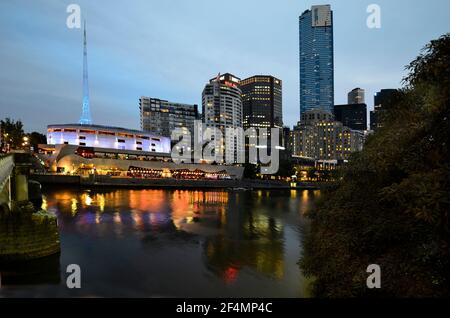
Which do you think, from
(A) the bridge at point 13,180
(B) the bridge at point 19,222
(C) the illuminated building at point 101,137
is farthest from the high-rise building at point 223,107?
(B) the bridge at point 19,222

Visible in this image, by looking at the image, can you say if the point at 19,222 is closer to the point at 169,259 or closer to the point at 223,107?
the point at 169,259

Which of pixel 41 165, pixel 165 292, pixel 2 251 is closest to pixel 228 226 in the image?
pixel 165 292

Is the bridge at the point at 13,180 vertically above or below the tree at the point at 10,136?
below

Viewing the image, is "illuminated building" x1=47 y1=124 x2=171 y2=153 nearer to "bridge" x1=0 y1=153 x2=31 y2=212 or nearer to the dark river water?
the dark river water

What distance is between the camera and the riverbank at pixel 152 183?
79.9 metres

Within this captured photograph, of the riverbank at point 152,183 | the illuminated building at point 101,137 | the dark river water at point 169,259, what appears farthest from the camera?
the illuminated building at point 101,137

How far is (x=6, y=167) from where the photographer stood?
56.6ft

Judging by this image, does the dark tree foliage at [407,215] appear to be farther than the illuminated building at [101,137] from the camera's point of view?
No

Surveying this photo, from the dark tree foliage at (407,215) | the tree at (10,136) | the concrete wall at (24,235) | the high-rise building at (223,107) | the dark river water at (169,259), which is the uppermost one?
the high-rise building at (223,107)

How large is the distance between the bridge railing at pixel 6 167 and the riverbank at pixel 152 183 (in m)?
67.1

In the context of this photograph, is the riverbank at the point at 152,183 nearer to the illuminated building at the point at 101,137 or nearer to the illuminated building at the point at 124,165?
the illuminated building at the point at 124,165

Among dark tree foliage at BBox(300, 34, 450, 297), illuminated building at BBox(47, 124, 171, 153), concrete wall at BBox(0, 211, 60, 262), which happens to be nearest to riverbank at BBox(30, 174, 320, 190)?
illuminated building at BBox(47, 124, 171, 153)

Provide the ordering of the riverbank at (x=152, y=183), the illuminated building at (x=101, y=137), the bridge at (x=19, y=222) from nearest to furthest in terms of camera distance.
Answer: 1. the bridge at (x=19, y=222)
2. the riverbank at (x=152, y=183)
3. the illuminated building at (x=101, y=137)
